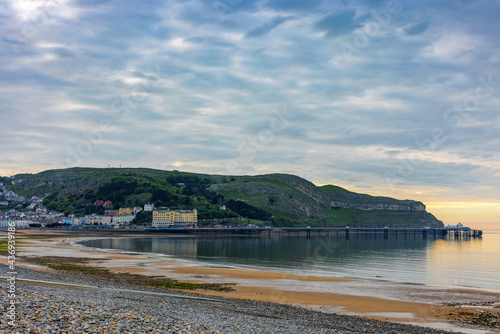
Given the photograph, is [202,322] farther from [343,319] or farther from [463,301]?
[463,301]

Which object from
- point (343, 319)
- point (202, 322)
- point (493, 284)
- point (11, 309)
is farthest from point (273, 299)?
point (493, 284)

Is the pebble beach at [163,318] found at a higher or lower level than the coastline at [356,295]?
higher

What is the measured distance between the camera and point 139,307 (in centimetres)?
1964

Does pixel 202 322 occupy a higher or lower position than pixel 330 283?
higher

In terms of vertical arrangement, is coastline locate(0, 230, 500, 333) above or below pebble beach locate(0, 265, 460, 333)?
below

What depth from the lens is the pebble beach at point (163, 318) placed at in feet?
46.3

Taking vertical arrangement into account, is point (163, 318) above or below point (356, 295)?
above

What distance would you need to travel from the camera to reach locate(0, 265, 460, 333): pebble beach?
14102mm

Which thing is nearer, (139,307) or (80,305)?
(80,305)

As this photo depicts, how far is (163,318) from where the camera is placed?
1722cm

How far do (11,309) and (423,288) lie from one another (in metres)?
36.3

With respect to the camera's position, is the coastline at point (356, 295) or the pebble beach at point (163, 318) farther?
the coastline at point (356, 295)

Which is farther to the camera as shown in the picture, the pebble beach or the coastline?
the coastline

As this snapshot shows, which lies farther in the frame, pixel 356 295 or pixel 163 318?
pixel 356 295
